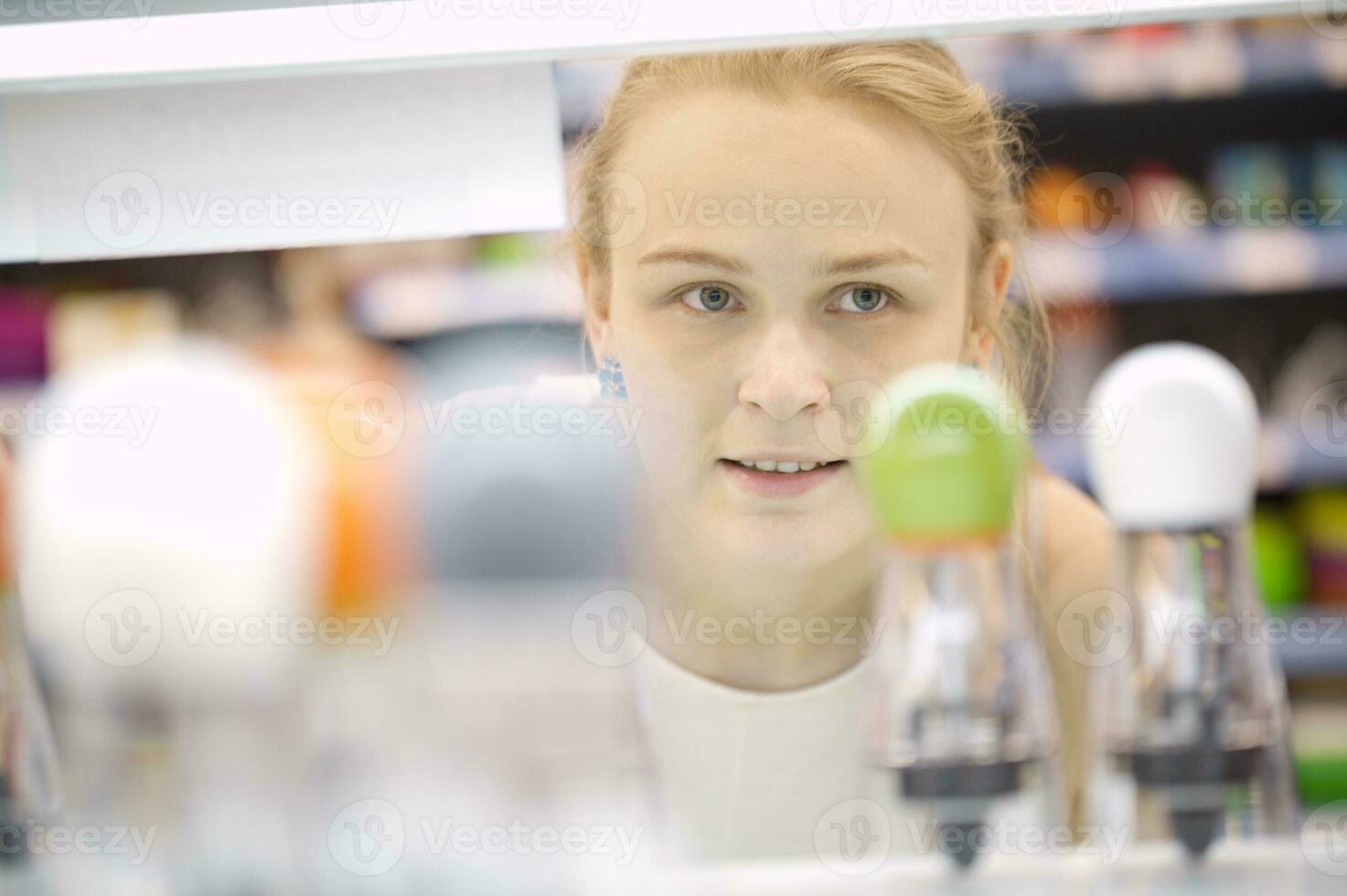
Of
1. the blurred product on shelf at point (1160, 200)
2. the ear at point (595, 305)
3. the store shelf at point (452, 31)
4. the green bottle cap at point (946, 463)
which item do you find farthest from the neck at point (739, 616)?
the blurred product on shelf at point (1160, 200)

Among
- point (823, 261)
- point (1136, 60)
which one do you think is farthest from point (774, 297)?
point (1136, 60)

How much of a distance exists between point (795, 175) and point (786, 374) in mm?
160

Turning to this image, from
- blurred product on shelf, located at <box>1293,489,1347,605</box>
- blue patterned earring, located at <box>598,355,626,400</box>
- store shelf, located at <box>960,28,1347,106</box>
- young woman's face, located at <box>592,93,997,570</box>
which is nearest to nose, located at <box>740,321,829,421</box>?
young woman's face, located at <box>592,93,997,570</box>

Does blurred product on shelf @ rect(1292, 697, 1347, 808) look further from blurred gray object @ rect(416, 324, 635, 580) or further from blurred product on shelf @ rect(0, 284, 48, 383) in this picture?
blurred product on shelf @ rect(0, 284, 48, 383)

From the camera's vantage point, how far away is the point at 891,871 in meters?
0.75

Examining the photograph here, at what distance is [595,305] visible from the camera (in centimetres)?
99

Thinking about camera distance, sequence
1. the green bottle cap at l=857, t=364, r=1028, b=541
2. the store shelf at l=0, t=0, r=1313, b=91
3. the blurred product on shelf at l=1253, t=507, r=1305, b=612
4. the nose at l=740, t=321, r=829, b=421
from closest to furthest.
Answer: the green bottle cap at l=857, t=364, r=1028, b=541 < the store shelf at l=0, t=0, r=1313, b=91 < the nose at l=740, t=321, r=829, b=421 < the blurred product on shelf at l=1253, t=507, r=1305, b=612

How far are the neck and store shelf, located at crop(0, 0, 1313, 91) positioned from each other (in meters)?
0.37

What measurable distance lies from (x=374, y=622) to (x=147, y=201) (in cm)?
36

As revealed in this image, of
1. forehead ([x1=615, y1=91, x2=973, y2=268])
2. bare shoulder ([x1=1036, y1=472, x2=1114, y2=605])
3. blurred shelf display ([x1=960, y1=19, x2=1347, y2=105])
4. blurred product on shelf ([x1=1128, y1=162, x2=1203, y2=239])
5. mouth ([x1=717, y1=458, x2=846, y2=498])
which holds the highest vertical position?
blurred product on shelf ([x1=1128, y1=162, x2=1203, y2=239])

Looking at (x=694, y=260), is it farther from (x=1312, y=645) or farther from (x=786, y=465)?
(x=1312, y=645)

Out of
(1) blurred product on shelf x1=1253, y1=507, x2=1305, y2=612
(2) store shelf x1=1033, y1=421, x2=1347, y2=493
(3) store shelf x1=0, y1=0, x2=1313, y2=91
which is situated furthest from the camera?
(1) blurred product on shelf x1=1253, y1=507, x2=1305, y2=612

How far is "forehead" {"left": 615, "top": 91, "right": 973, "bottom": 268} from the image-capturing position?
93 cm

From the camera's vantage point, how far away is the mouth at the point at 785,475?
91 centimetres
